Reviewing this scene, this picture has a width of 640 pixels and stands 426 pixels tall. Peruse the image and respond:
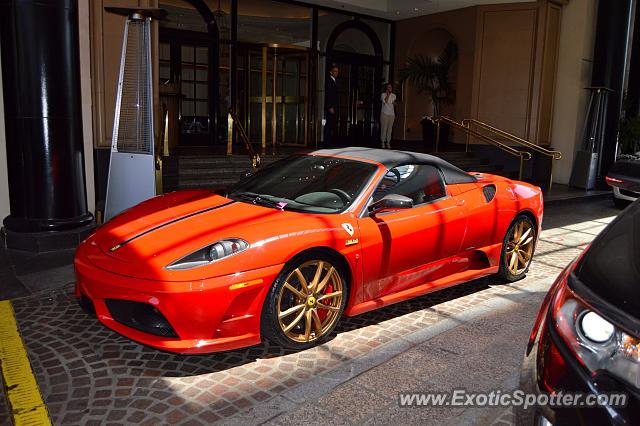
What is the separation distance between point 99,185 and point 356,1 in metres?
9.20

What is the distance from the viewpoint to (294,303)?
3826 millimetres

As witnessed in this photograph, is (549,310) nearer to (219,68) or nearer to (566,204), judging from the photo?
(566,204)

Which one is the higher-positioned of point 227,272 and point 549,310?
point 549,310

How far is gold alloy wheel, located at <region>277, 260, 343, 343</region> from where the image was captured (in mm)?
3766

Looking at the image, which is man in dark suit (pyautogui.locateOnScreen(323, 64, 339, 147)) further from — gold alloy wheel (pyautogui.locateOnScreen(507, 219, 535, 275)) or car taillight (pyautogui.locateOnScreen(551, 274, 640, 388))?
car taillight (pyautogui.locateOnScreen(551, 274, 640, 388))

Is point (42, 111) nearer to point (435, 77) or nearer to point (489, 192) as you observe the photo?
point (489, 192)

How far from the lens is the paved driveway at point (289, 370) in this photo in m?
3.08

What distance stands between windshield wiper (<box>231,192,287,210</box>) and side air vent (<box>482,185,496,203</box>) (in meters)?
2.06

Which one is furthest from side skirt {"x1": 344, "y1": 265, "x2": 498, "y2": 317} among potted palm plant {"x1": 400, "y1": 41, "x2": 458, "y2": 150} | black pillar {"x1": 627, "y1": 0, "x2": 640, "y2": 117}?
black pillar {"x1": 627, "y1": 0, "x2": 640, "y2": 117}

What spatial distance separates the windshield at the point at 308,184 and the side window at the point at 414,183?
0.17m

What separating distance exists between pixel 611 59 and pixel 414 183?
1201 cm

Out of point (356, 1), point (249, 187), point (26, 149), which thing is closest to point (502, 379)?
point (249, 187)

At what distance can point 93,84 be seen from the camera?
8258 millimetres

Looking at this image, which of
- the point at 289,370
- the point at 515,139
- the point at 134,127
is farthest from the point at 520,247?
the point at 515,139
